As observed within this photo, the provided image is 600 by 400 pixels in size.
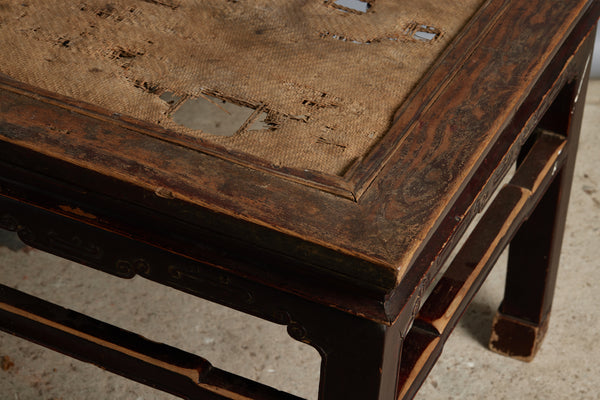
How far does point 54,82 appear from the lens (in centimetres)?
109

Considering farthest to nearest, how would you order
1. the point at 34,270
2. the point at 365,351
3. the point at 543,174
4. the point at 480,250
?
the point at 34,270 → the point at 543,174 → the point at 480,250 → the point at 365,351

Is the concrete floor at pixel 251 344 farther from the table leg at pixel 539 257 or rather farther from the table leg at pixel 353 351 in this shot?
the table leg at pixel 353 351

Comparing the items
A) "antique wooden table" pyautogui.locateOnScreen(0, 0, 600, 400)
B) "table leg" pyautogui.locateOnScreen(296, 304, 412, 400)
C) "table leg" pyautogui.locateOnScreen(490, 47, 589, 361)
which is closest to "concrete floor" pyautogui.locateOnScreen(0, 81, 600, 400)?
"table leg" pyautogui.locateOnScreen(490, 47, 589, 361)

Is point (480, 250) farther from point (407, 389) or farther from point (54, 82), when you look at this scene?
point (54, 82)

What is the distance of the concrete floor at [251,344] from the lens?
1651mm

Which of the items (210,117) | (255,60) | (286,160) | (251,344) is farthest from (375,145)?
(210,117)

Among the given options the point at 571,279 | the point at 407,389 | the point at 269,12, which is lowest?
the point at 571,279

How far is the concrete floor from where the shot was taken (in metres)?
1.65

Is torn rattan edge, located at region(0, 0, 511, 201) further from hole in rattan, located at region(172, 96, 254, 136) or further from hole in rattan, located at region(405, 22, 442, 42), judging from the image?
hole in rattan, located at region(172, 96, 254, 136)

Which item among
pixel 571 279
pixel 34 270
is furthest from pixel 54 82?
pixel 571 279

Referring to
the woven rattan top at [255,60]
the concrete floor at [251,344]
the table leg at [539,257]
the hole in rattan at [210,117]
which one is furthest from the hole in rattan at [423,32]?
the hole in rattan at [210,117]

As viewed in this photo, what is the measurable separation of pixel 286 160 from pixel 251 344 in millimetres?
840

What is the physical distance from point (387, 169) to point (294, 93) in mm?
189

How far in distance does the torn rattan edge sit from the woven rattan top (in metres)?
0.01
